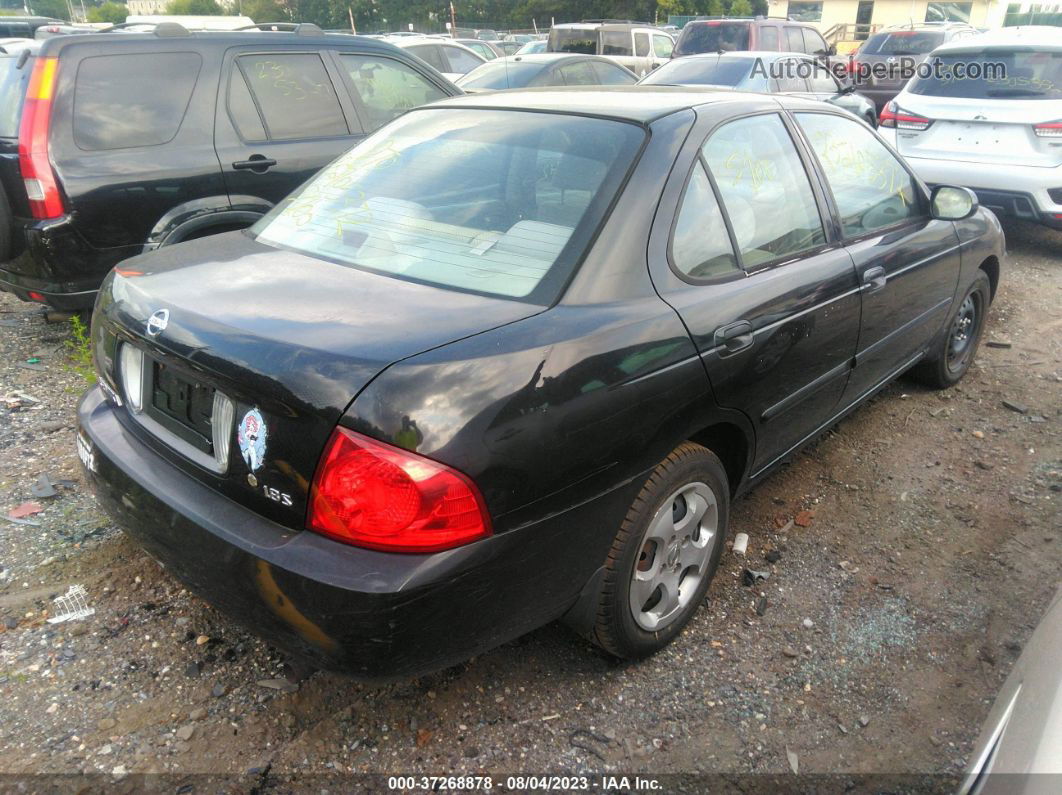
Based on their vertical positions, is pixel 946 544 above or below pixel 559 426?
below

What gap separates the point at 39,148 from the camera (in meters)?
4.12

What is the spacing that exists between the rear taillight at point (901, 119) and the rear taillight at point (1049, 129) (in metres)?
0.93

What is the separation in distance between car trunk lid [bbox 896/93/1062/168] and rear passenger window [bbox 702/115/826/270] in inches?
192

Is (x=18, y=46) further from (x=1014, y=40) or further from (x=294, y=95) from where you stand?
(x=1014, y=40)

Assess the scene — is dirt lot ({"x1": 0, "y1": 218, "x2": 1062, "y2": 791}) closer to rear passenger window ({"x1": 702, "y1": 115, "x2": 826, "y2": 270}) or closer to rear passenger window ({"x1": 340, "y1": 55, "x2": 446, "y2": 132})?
rear passenger window ({"x1": 702, "y1": 115, "x2": 826, "y2": 270})

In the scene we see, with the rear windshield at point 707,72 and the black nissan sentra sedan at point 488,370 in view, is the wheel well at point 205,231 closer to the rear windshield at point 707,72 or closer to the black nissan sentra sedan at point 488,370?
the black nissan sentra sedan at point 488,370

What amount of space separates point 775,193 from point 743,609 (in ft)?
5.07

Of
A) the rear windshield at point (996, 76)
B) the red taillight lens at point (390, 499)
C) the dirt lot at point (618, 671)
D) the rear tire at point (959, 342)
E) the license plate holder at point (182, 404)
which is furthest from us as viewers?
the rear windshield at point (996, 76)

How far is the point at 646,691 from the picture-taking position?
2.46 meters

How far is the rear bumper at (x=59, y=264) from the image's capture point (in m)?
4.17

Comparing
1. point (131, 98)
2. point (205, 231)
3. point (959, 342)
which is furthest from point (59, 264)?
point (959, 342)

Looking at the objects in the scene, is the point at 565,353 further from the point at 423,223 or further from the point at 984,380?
the point at 984,380

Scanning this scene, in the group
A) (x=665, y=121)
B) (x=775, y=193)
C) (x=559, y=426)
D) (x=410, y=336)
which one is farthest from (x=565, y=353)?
(x=775, y=193)

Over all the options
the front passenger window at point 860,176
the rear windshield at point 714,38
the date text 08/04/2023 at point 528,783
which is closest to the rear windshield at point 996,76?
the front passenger window at point 860,176
